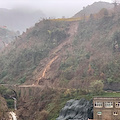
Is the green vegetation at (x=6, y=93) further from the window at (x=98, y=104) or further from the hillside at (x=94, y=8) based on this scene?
the hillside at (x=94, y=8)

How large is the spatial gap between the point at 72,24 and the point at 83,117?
125ft

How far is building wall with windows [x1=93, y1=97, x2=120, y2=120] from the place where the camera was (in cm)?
2942

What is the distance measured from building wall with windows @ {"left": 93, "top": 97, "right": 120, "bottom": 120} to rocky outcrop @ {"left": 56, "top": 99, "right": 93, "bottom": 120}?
5.01ft

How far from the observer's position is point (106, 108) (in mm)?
29688

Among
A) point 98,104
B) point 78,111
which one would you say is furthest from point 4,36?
point 98,104

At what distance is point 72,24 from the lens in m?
65.4

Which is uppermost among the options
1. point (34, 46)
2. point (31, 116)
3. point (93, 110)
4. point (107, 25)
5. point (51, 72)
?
point (107, 25)

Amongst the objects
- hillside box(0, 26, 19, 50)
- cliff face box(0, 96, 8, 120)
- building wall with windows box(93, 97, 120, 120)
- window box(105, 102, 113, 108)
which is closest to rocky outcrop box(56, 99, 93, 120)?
building wall with windows box(93, 97, 120, 120)

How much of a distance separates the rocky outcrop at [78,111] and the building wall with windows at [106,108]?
1.53 meters

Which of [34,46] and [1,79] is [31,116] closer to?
[1,79]

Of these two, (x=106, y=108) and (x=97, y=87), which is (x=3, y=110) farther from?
(x=106, y=108)

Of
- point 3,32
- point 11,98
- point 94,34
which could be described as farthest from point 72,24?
point 3,32

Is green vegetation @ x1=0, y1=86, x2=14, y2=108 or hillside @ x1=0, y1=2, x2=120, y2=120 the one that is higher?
hillside @ x1=0, y1=2, x2=120, y2=120

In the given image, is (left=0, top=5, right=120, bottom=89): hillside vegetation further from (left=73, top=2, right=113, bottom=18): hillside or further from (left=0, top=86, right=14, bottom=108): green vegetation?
(left=73, top=2, right=113, bottom=18): hillside
